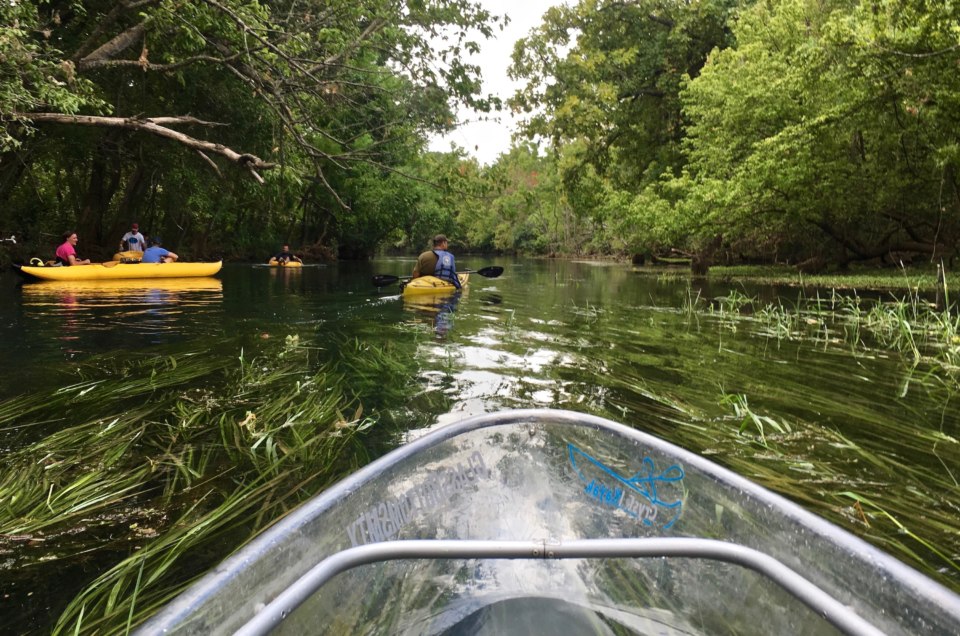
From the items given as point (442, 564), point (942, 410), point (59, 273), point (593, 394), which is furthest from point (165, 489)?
point (59, 273)

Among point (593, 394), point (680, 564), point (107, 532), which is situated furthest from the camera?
point (593, 394)

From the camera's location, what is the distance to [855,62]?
11172 millimetres

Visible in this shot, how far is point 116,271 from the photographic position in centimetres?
1380

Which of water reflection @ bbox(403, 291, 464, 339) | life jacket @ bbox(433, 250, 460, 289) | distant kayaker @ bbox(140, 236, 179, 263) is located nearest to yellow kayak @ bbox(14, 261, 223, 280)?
distant kayaker @ bbox(140, 236, 179, 263)

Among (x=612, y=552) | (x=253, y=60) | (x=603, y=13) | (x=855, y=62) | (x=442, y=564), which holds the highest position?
(x=603, y=13)

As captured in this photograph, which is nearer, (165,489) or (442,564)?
(442,564)

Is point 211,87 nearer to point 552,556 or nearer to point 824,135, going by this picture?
point 552,556

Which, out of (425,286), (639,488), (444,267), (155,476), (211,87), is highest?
(211,87)

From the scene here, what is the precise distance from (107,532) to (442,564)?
165cm

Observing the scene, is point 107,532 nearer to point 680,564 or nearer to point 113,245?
point 680,564

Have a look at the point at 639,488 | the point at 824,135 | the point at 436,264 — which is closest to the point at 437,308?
the point at 436,264

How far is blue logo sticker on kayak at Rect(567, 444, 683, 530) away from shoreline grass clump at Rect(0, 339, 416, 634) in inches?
57.8

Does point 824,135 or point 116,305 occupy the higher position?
point 824,135

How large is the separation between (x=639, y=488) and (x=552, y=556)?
0.84m
